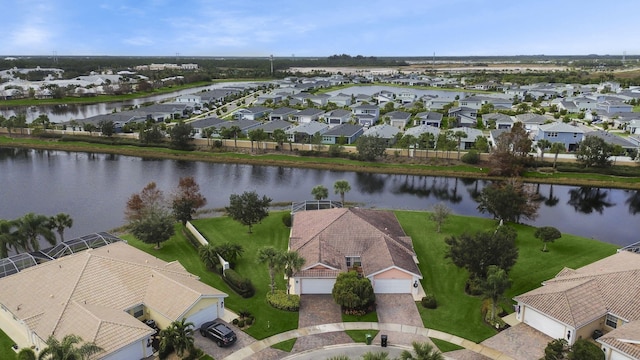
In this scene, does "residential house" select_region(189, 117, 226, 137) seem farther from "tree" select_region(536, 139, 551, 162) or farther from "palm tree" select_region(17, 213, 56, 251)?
"tree" select_region(536, 139, 551, 162)

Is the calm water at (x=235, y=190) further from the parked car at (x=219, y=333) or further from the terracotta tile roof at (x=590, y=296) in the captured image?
the parked car at (x=219, y=333)

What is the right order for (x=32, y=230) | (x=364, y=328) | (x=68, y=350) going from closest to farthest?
(x=68, y=350), (x=364, y=328), (x=32, y=230)

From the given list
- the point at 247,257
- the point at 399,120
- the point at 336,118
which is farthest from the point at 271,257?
the point at 399,120

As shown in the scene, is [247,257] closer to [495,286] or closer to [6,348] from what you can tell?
[6,348]


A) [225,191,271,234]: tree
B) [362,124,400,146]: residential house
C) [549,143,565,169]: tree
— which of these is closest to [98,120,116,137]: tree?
[362,124,400,146]: residential house

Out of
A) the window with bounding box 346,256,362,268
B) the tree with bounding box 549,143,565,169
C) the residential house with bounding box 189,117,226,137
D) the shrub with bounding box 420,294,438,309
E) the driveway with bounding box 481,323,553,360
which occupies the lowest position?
the driveway with bounding box 481,323,553,360
